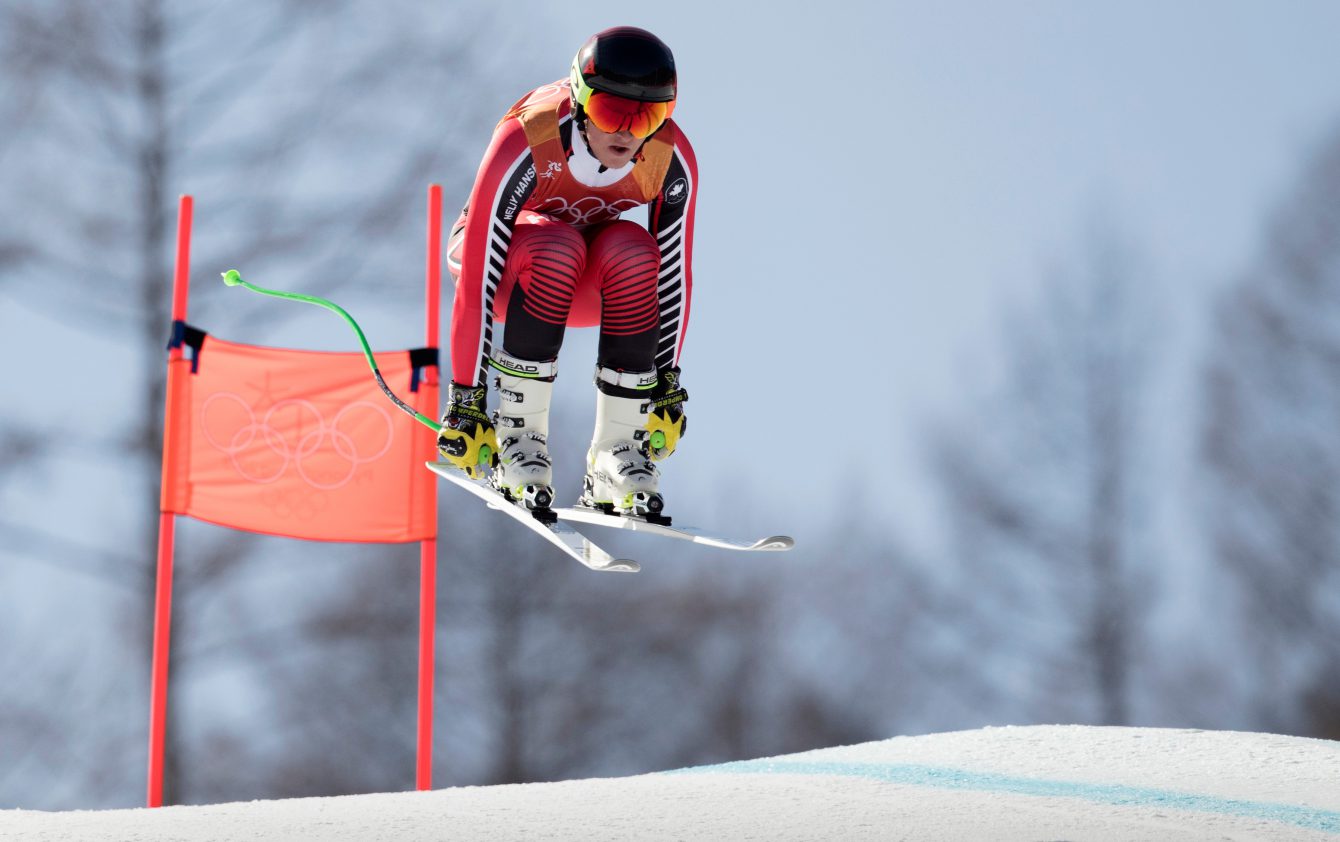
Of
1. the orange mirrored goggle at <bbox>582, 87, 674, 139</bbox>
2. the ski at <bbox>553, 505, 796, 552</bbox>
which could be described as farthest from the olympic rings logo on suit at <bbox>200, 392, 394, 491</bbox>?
the orange mirrored goggle at <bbox>582, 87, 674, 139</bbox>

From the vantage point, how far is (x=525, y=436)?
17.7ft

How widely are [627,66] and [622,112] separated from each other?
0.15 metres

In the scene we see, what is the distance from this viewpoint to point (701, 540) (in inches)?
204

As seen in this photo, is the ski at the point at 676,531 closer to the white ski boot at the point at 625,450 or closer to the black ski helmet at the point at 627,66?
the white ski boot at the point at 625,450

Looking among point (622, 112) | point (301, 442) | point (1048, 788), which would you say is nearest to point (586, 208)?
point (622, 112)

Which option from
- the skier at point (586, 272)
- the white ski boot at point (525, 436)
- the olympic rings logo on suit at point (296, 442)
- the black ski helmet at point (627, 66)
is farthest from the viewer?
the olympic rings logo on suit at point (296, 442)

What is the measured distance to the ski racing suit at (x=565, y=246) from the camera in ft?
16.3

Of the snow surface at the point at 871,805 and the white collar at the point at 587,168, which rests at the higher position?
the white collar at the point at 587,168

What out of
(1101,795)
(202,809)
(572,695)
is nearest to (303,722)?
(572,695)

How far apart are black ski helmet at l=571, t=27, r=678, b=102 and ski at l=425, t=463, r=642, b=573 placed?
160 centimetres

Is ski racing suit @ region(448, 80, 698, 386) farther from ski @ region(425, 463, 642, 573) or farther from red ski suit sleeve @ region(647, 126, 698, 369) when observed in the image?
ski @ region(425, 463, 642, 573)

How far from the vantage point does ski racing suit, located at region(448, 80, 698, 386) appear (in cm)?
497

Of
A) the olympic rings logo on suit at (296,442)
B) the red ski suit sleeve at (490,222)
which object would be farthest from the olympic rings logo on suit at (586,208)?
the olympic rings logo on suit at (296,442)

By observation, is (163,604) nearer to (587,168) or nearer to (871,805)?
(587,168)
